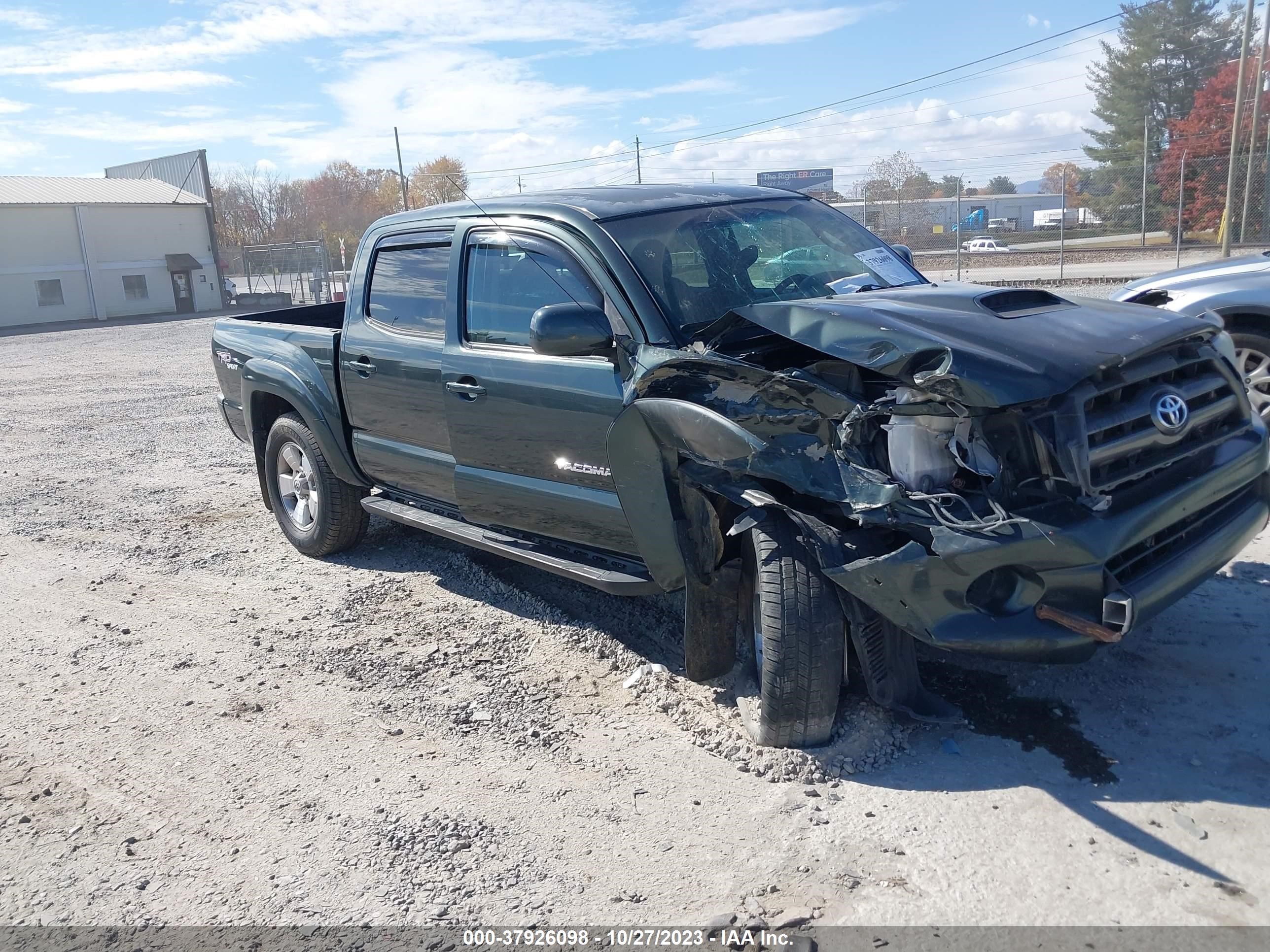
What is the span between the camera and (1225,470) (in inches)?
134

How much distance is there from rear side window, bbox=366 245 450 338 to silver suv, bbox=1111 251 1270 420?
160 inches

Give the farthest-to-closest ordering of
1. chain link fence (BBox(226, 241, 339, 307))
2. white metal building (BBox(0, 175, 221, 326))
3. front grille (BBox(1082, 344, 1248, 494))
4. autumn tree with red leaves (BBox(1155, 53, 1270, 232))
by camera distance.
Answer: white metal building (BBox(0, 175, 221, 326)) < chain link fence (BBox(226, 241, 339, 307)) < autumn tree with red leaves (BBox(1155, 53, 1270, 232)) < front grille (BBox(1082, 344, 1248, 494))

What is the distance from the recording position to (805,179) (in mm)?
52906

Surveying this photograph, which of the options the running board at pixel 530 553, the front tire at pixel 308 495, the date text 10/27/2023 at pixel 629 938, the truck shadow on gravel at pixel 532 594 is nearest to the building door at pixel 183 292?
the front tire at pixel 308 495

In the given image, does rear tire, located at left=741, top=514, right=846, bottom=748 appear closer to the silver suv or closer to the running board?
the running board

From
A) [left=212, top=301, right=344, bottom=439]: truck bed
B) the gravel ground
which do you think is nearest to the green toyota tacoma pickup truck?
the gravel ground

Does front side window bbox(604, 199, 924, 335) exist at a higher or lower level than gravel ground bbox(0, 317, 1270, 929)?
higher

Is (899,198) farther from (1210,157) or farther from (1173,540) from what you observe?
(1173,540)

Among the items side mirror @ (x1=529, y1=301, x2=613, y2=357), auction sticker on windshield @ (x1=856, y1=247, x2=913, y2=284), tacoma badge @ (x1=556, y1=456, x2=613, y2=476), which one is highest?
auction sticker on windshield @ (x1=856, y1=247, x2=913, y2=284)

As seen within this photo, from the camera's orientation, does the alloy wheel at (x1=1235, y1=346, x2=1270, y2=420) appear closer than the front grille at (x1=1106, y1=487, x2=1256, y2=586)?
No

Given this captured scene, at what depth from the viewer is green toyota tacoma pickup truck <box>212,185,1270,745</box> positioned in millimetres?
2936

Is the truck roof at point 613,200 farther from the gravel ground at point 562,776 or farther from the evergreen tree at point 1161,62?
the evergreen tree at point 1161,62

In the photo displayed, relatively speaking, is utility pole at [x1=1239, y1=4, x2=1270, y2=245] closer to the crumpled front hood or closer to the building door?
the crumpled front hood

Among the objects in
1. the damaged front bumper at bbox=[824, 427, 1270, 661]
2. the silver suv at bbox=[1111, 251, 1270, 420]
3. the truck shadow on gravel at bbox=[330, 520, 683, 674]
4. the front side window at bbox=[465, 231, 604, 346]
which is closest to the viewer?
the damaged front bumper at bbox=[824, 427, 1270, 661]
